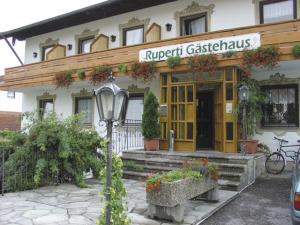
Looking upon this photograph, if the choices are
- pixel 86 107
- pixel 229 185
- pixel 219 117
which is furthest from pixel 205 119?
pixel 86 107

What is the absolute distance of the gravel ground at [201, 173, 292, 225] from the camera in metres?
5.63

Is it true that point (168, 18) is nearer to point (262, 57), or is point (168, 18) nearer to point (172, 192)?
point (262, 57)

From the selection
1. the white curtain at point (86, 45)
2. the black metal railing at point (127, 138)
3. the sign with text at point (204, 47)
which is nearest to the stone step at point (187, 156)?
the black metal railing at point (127, 138)

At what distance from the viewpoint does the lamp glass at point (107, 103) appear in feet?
13.3

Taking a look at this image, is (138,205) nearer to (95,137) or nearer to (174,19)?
(95,137)

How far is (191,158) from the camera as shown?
30.4ft

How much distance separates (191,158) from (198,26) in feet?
18.7

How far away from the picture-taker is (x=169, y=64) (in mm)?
10453

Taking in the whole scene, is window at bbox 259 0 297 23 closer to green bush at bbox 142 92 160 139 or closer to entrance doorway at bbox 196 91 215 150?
entrance doorway at bbox 196 91 215 150

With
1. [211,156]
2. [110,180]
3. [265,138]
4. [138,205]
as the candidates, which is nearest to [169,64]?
[211,156]

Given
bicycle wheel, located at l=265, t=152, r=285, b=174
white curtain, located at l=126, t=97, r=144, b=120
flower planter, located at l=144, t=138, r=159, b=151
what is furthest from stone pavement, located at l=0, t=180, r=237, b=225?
white curtain, located at l=126, t=97, r=144, b=120

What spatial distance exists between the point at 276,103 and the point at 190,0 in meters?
5.10

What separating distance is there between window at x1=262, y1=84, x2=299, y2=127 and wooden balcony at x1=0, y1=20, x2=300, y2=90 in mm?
1978

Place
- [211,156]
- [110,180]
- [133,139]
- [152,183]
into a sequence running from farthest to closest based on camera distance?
[133,139]
[211,156]
[152,183]
[110,180]
